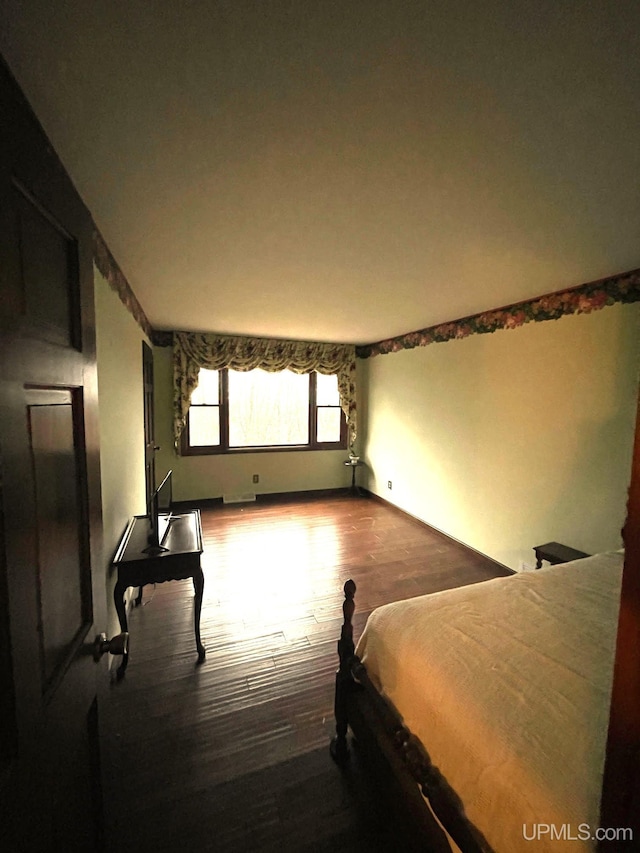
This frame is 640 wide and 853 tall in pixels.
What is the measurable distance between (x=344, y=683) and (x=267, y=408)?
12.8 ft

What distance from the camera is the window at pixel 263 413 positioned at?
4684mm

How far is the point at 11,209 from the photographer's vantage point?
1.82 ft

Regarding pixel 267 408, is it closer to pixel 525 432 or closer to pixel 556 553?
pixel 525 432

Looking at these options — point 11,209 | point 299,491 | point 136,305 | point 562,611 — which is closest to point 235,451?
point 299,491

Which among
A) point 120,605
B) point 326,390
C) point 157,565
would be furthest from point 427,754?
point 326,390

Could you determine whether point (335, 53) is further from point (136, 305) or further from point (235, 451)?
point (235, 451)

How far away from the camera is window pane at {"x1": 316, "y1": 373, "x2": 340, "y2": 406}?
523 cm

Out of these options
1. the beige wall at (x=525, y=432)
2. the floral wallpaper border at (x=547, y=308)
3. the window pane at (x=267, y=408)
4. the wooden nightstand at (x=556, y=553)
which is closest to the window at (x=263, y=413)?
the window pane at (x=267, y=408)

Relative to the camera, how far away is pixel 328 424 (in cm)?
536

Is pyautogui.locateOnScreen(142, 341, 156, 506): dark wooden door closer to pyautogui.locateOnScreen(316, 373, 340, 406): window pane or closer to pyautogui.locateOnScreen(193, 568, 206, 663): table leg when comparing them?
pyautogui.locateOnScreen(193, 568, 206, 663): table leg

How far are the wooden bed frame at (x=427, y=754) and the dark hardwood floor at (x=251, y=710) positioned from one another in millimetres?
151

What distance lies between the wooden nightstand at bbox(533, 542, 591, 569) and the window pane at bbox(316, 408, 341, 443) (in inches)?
128

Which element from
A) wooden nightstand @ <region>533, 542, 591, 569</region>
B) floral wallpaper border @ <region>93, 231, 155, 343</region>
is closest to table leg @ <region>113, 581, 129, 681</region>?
floral wallpaper border @ <region>93, 231, 155, 343</region>

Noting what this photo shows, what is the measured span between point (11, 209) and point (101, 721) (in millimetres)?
1198
